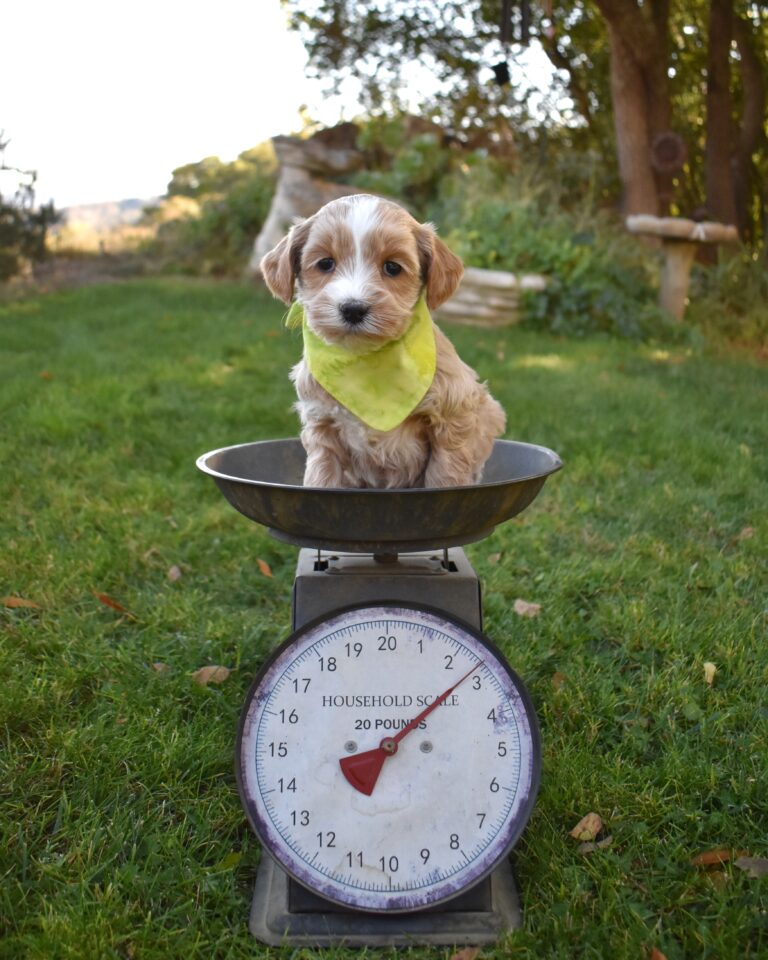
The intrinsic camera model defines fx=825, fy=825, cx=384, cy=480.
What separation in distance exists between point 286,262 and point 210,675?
1.49 meters

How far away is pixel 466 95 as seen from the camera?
13.6 m

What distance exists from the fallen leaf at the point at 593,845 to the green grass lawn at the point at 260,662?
0.05 feet

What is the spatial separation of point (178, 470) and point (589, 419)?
284 cm

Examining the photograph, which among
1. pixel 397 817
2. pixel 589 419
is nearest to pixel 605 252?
pixel 589 419

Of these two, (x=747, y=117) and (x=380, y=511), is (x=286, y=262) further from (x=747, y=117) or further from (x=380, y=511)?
(x=747, y=117)

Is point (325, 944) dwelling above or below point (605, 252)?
below

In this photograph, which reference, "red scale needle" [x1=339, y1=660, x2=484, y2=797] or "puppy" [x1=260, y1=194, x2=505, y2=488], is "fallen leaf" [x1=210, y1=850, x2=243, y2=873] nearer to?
"red scale needle" [x1=339, y1=660, x2=484, y2=797]

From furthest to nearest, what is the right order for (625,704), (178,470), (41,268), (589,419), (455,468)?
(41,268)
(589,419)
(178,470)
(625,704)
(455,468)

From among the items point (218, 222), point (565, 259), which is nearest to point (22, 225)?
point (218, 222)

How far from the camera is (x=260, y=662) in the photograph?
302 centimetres

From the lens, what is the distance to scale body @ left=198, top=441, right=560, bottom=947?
1889 millimetres

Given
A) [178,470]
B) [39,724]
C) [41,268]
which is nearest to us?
[39,724]

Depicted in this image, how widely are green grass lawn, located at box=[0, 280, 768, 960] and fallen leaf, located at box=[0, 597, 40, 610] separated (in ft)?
0.23

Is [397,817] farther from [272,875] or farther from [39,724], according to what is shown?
[39,724]
